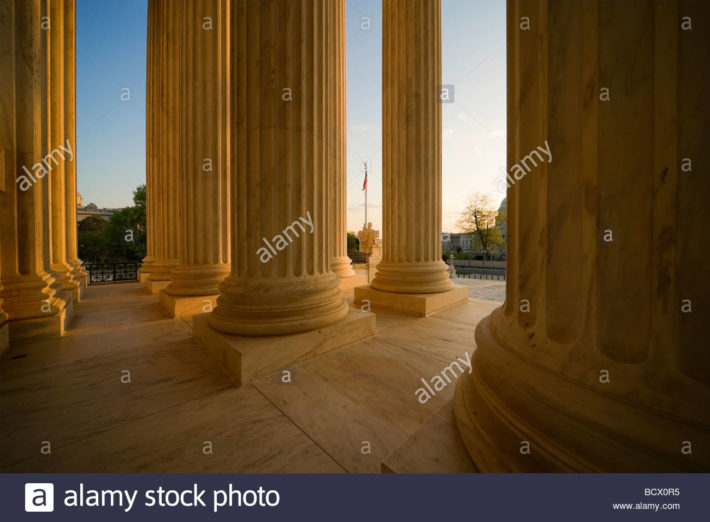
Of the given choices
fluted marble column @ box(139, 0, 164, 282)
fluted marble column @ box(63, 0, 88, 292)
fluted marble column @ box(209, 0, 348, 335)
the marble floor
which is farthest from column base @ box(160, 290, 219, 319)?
fluted marble column @ box(139, 0, 164, 282)

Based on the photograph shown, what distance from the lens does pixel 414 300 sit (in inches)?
599

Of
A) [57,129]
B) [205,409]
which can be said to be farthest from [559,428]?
[57,129]

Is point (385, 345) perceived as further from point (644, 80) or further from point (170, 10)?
point (170, 10)

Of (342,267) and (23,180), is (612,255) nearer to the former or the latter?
(23,180)

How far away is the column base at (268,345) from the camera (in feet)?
27.6

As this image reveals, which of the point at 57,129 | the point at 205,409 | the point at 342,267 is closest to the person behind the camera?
the point at 205,409

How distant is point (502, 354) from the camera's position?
497cm

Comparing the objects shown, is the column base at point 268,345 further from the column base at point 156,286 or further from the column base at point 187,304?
the column base at point 156,286

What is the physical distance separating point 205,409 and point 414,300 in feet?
33.9

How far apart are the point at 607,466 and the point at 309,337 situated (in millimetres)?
7435

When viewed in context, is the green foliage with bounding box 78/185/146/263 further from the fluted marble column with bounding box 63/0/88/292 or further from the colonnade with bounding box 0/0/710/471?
the colonnade with bounding box 0/0/710/471

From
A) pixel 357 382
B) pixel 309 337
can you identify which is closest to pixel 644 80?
pixel 357 382

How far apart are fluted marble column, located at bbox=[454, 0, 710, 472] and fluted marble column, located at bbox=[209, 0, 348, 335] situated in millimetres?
6631

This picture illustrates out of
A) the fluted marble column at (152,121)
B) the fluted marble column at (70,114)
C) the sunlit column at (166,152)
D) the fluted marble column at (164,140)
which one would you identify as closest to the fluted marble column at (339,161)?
the fluted marble column at (164,140)
